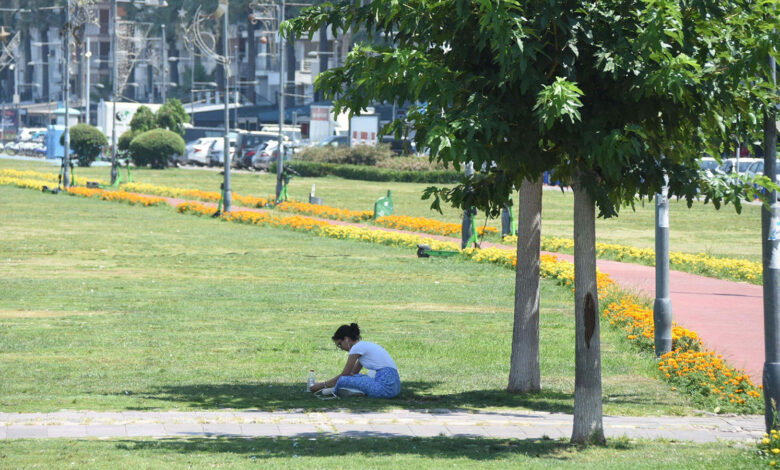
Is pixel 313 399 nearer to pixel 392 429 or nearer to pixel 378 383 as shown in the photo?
pixel 378 383

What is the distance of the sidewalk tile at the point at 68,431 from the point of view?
1025 cm

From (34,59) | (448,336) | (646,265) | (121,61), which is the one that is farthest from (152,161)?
(34,59)

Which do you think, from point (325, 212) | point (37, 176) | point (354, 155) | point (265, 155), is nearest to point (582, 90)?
point (325, 212)

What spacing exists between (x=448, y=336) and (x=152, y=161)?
55463mm

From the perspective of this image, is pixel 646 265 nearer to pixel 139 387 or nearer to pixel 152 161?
pixel 139 387

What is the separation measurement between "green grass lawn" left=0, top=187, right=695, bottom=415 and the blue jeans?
193mm

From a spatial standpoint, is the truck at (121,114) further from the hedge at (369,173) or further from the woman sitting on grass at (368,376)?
the woman sitting on grass at (368,376)

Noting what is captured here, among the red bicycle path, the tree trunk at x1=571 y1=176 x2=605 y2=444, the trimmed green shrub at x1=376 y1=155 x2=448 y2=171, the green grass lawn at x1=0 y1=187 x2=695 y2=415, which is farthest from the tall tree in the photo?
the trimmed green shrub at x1=376 y1=155 x2=448 y2=171

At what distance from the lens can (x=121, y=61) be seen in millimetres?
94750

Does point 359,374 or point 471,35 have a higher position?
point 471,35

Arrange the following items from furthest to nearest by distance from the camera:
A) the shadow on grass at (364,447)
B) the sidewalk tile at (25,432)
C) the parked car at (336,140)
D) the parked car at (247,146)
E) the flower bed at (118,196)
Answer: the parked car at (336,140) < the parked car at (247,146) < the flower bed at (118,196) < the sidewalk tile at (25,432) < the shadow on grass at (364,447)

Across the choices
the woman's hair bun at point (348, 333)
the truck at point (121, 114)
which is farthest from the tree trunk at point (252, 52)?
the woman's hair bun at point (348, 333)

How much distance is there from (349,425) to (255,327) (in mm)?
6894

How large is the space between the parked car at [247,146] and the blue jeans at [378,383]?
193 feet
